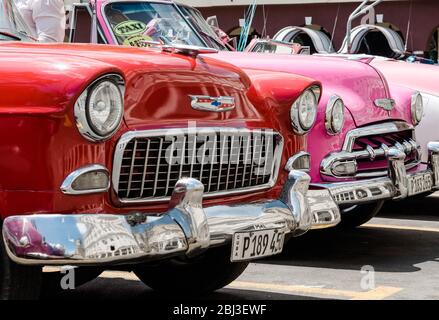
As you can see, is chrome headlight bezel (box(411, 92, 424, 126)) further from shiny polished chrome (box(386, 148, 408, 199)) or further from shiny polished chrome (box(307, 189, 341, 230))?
shiny polished chrome (box(307, 189, 341, 230))

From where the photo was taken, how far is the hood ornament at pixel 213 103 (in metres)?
4.54

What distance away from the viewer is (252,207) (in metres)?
4.62

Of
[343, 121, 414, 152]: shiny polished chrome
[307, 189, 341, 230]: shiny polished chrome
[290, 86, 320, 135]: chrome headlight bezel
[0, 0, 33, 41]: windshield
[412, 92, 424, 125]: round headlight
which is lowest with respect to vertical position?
[307, 189, 341, 230]: shiny polished chrome

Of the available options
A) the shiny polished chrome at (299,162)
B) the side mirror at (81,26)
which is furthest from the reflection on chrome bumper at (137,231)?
the side mirror at (81,26)

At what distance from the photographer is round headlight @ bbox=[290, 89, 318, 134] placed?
17.2ft

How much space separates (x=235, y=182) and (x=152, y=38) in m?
2.66

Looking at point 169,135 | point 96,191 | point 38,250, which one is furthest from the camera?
point 169,135

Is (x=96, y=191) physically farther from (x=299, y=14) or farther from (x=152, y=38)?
(x=299, y=14)

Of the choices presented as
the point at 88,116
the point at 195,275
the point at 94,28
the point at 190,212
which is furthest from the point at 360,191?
the point at 88,116

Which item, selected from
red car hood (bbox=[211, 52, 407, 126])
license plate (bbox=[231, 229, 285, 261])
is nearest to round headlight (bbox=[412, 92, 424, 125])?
red car hood (bbox=[211, 52, 407, 126])

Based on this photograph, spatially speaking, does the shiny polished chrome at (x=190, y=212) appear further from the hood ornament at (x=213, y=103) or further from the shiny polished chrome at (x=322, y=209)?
the shiny polished chrome at (x=322, y=209)

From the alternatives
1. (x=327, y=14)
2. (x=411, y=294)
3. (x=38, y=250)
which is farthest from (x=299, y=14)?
(x=38, y=250)

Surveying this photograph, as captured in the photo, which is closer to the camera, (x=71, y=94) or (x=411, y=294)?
(x=71, y=94)

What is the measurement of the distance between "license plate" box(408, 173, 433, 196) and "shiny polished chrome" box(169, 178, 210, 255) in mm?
2747
